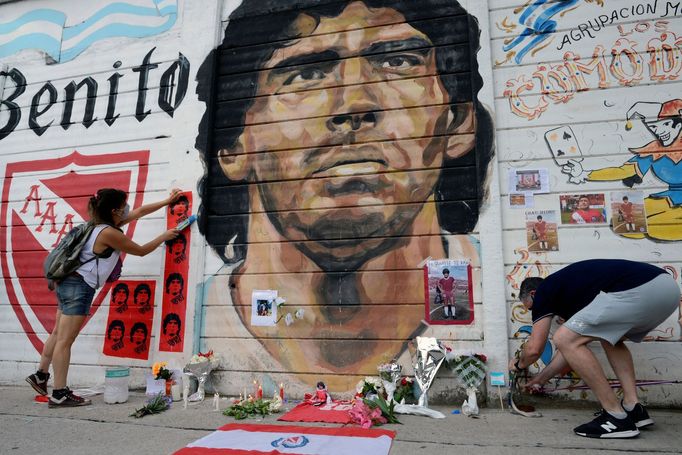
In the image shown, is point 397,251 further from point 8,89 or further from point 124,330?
point 8,89

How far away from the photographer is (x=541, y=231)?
3.74m

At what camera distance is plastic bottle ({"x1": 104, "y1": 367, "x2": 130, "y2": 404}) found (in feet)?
12.5

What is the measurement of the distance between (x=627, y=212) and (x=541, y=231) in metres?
0.67

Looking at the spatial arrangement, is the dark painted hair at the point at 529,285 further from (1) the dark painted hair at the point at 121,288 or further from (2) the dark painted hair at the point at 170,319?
(1) the dark painted hair at the point at 121,288

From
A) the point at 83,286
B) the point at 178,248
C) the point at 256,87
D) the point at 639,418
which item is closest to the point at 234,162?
the point at 256,87

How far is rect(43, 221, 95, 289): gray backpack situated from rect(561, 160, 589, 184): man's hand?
4048 mm

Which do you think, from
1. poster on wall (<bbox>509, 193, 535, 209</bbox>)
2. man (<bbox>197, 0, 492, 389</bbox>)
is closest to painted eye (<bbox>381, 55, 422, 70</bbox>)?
man (<bbox>197, 0, 492, 389</bbox>)

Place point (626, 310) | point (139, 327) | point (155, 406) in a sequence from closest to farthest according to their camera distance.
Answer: point (626, 310), point (155, 406), point (139, 327)

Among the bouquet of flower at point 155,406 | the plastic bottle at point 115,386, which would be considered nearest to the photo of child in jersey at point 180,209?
the plastic bottle at point 115,386

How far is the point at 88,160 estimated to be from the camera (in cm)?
497

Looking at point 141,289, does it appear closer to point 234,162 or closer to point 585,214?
point 234,162

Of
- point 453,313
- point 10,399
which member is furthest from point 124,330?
point 453,313

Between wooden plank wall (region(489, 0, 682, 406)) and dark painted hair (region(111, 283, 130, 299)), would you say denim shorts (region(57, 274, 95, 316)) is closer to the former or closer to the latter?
dark painted hair (region(111, 283, 130, 299))

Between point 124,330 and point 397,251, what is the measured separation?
277 centimetres
